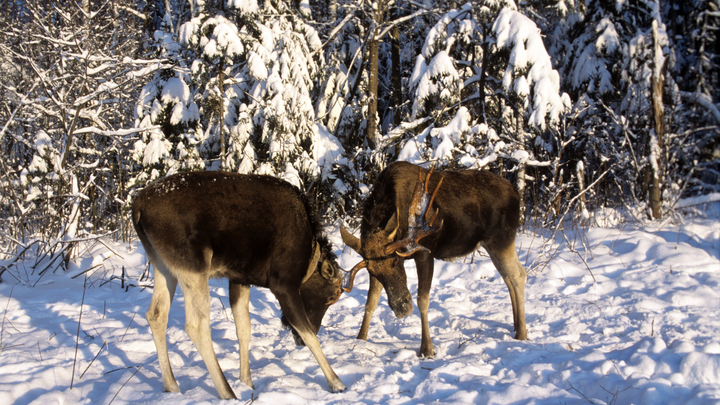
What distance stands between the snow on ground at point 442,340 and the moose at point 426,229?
0.54 meters

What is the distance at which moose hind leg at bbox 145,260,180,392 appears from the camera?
3.58 m

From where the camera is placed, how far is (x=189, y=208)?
3621mm

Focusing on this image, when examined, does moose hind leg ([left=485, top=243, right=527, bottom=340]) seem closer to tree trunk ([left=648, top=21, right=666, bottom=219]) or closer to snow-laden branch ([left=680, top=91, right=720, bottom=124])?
→ tree trunk ([left=648, top=21, right=666, bottom=219])

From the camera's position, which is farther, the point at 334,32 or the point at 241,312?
the point at 334,32

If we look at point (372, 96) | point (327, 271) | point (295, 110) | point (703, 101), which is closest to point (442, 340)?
point (327, 271)

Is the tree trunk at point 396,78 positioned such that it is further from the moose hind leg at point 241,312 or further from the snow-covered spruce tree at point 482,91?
the moose hind leg at point 241,312

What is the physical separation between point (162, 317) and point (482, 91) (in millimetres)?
9704

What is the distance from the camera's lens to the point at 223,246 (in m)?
3.75

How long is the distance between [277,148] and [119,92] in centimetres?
340

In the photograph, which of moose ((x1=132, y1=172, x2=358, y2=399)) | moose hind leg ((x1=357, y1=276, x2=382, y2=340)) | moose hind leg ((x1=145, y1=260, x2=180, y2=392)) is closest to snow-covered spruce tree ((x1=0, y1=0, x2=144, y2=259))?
moose hind leg ((x1=145, y1=260, x2=180, y2=392))

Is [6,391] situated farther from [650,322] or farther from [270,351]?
[650,322]

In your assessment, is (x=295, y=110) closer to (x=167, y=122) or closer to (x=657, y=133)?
(x=167, y=122)

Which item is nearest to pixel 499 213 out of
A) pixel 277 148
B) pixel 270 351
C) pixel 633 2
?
pixel 270 351

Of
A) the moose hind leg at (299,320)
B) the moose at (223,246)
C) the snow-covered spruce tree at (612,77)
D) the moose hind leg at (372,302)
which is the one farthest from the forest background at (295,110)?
the moose hind leg at (299,320)
